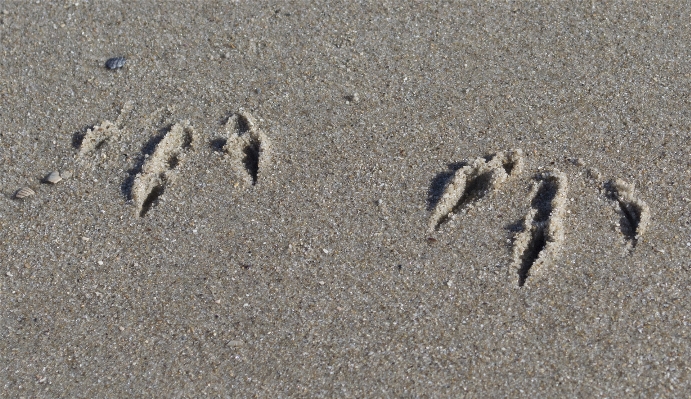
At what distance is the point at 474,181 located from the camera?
219cm

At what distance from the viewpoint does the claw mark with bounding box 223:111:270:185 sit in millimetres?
2275

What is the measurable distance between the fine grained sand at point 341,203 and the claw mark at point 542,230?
0.03 meters

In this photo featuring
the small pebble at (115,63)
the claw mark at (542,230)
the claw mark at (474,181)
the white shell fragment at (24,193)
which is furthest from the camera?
the small pebble at (115,63)

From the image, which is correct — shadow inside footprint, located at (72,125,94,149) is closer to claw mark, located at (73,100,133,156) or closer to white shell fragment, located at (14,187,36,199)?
claw mark, located at (73,100,133,156)

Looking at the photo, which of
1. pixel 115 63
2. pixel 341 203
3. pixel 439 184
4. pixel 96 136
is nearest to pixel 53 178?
pixel 96 136

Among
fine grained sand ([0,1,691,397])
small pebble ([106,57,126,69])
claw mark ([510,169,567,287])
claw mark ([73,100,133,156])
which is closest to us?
fine grained sand ([0,1,691,397])

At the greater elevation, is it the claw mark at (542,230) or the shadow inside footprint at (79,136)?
the claw mark at (542,230)

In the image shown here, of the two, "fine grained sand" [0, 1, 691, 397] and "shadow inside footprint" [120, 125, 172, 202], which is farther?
"shadow inside footprint" [120, 125, 172, 202]

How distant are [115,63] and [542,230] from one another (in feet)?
5.15

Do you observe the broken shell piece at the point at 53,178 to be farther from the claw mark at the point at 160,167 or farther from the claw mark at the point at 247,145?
the claw mark at the point at 247,145

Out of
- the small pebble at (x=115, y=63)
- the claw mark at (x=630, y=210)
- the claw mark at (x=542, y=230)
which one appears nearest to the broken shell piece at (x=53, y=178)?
the small pebble at (x=115, y=63)

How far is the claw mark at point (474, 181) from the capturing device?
2.13 m

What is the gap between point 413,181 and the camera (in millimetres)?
2199

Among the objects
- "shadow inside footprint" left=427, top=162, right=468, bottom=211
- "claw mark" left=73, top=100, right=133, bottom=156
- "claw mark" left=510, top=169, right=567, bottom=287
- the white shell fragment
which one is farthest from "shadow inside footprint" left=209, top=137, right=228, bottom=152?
"claw mark" left=510, top=169, right=567, bottom=287
